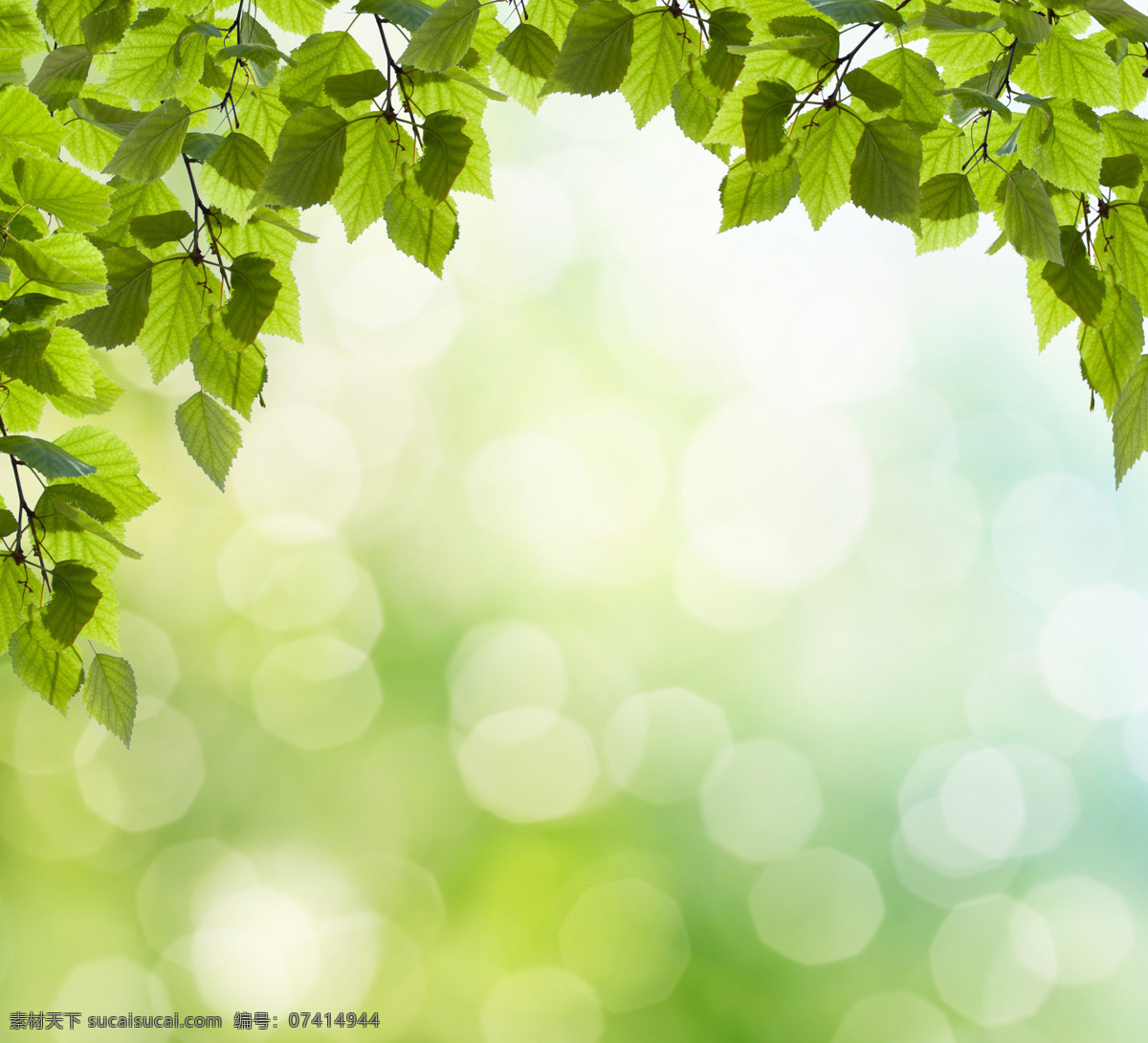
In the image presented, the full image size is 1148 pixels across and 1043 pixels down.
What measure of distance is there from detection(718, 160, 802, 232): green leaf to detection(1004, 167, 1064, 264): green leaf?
0.50 ft

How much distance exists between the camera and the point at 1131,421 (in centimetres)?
63

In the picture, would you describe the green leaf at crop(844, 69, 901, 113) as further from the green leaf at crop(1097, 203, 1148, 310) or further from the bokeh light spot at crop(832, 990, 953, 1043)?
the bokeh light spot at crop(832, 990, 953, 1043)

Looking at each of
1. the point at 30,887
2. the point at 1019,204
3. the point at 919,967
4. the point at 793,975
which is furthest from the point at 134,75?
the point at 919,967

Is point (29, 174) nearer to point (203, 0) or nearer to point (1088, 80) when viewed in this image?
point (203, 0)

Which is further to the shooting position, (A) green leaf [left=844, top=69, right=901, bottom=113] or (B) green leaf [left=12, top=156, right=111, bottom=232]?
(B) green leaf [left=12, top=156, right=111, bottom=232]

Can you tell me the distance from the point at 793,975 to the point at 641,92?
627 centimetres

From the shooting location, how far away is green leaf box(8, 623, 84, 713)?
0.76m

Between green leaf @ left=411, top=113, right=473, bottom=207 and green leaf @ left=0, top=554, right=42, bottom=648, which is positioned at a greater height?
green leaf @ left=411, top=113, right=473, bottom=207

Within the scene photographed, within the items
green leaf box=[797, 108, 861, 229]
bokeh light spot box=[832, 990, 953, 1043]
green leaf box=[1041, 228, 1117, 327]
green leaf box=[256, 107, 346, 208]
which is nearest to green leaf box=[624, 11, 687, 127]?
green leaf box=[797, 108, 861, 229]

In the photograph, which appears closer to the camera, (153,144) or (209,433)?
(153,144)

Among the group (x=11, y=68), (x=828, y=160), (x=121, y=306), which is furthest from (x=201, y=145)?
(x=828, y=160)

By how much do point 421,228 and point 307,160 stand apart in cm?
9

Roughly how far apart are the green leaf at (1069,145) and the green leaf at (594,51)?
1.01 ft

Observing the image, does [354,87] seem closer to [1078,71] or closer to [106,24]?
[106,24]
